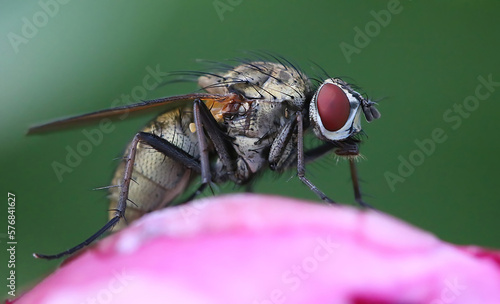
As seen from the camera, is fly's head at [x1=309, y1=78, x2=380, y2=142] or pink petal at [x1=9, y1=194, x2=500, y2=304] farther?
fly's head at [x1=309, y1=78, x2=380, y2=142]

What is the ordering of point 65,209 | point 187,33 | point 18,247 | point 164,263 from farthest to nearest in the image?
point 187,33 < point 65,209 < point 18,247 < point 164,263

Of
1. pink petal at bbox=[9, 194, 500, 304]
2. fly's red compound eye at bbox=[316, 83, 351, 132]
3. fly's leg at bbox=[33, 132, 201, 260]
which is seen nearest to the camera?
pink petal at bbox=[9, 194, 500, 304]

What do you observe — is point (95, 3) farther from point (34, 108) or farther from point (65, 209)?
point (65, 209)

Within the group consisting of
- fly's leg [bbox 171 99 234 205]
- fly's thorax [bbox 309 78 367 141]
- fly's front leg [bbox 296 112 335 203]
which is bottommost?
fly's leg [bbox 171 99 234 205]

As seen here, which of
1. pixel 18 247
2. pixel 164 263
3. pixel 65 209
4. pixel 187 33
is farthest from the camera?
pixel 187 33

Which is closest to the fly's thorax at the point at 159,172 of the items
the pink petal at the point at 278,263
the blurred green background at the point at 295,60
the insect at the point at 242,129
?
the insect at the point at 242,129

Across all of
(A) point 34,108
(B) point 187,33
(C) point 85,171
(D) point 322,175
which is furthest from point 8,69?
(D) point 322,175

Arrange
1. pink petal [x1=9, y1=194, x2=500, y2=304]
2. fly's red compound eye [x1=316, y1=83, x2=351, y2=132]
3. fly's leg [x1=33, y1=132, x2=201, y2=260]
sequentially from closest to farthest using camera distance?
pink petal [x1=9, y1=194, x2=500, y2=304] → fly's leg [x1=33, y1=132, x2=201, y2=260] → fly's red compound eye [x1=316, y1=83, x2=351, y2=132]

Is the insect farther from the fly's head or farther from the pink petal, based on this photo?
the pink petal

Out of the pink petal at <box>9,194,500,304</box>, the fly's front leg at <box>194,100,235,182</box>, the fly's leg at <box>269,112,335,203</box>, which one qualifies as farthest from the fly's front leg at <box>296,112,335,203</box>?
the pink petal at <box>9,194,500,304</box>
